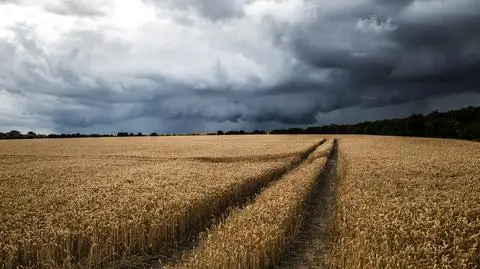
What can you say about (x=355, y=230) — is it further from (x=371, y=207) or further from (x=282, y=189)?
(x=282, y=189)

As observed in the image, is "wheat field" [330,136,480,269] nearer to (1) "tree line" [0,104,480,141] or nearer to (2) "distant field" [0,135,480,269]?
(2) "distant field" [0,135,480,269]

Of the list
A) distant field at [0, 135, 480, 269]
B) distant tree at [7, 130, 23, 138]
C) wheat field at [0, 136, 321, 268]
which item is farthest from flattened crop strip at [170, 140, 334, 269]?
distant tree at [7, 130, 23, 138]

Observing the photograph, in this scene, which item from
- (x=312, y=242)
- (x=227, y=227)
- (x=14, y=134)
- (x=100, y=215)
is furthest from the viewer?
(x=14, y=134)

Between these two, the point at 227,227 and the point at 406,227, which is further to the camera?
the point at 227,227

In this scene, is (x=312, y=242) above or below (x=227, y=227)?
below

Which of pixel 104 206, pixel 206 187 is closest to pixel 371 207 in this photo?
pixel 206 187

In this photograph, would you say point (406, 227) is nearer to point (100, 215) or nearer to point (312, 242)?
point (312, 242)

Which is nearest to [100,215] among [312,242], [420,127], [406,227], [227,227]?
[227,227]

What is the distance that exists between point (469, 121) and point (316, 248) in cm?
10753

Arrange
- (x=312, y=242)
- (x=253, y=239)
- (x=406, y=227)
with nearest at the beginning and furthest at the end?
(x=253, y=239), (x=406, y=227), (x=312, y=242)

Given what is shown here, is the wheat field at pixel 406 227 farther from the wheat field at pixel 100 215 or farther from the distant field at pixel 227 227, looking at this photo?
the wheat field at pixel 100 215

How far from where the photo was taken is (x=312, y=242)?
11141mm

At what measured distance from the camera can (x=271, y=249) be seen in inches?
363

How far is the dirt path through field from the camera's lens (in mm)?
9516
